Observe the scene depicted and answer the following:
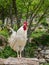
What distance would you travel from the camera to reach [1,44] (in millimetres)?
18516

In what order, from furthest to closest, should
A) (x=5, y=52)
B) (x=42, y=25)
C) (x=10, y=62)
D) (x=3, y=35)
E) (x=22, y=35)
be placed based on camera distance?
1. (x=42, y=25)
2. (x=3, y=35)
3. (x=5, y=52)
4. (x=22, y=35)
5. (x=10, y=62)

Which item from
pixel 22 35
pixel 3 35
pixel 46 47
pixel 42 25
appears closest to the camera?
pixel 22 35

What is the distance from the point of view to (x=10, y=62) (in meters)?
8.08

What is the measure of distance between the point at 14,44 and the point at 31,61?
0.85 metres

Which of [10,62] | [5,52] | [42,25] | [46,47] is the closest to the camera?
[10,62]

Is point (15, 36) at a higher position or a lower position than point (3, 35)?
higher

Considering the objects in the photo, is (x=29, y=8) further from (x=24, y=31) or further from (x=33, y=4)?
(x=24, y=31)

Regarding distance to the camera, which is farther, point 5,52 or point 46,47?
point 46,47

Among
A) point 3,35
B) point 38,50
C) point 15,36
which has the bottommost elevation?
point 38,50

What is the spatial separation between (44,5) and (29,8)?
94 cm

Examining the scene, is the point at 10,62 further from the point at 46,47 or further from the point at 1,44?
the point at 46,47

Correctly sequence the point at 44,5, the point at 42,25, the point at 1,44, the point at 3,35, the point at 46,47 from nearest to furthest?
the point at 44,5
the point at 1,44
the point at 3,35
the point at 46,47
the point at 42,25

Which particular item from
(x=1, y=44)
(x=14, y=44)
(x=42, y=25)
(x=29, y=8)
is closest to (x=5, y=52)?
(x=1, y=44)

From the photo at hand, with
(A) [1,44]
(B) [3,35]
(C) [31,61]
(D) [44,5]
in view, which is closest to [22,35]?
(C) [31,61]
